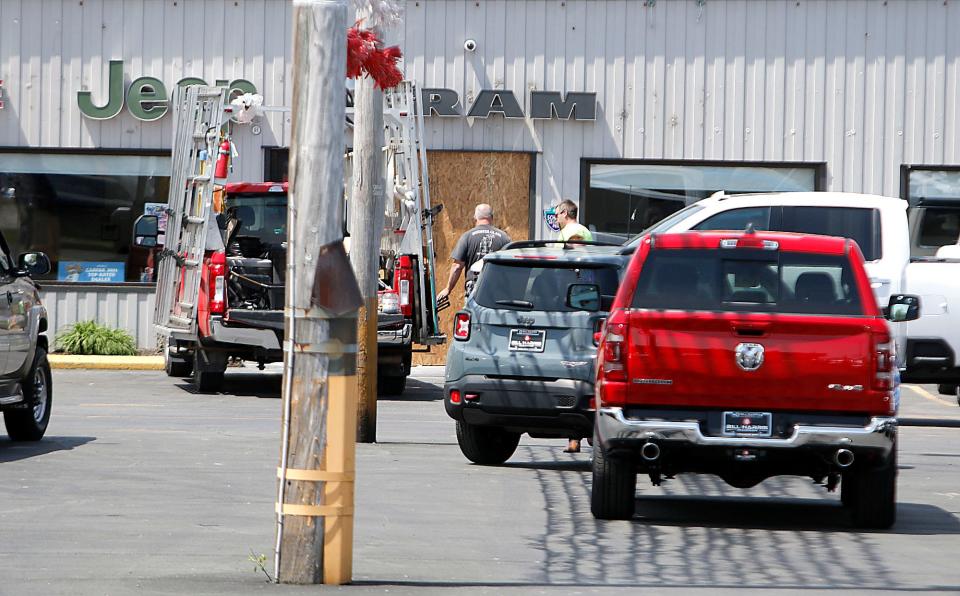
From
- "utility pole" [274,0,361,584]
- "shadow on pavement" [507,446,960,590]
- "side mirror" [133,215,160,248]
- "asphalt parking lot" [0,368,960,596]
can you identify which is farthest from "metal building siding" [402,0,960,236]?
"utility pole" [274,0,361,584]

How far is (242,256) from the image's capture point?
59.6 ft

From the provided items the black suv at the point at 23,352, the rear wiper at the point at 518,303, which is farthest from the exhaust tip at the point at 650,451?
the black suv at the point at 23,352

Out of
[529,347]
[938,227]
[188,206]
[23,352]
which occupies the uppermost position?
[938,227]

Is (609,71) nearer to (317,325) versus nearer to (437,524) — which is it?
(437,524)

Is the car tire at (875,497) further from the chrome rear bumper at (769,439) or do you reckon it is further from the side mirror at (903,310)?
the side mirror at (903,310)

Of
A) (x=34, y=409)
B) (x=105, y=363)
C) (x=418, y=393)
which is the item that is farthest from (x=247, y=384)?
(x=34, y=409)

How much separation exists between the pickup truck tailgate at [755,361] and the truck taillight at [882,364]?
0.03 m

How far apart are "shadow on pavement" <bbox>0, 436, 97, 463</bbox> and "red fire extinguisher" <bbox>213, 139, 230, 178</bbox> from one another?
470 cm

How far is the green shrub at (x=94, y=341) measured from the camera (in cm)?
2158

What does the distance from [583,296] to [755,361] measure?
293 cm

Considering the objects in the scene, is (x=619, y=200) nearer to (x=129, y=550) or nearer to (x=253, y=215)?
(x=253, y=215)

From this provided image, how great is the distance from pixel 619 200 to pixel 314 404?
51.2 feet

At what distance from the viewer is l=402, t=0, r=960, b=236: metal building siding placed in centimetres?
2206

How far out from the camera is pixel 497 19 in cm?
2205
